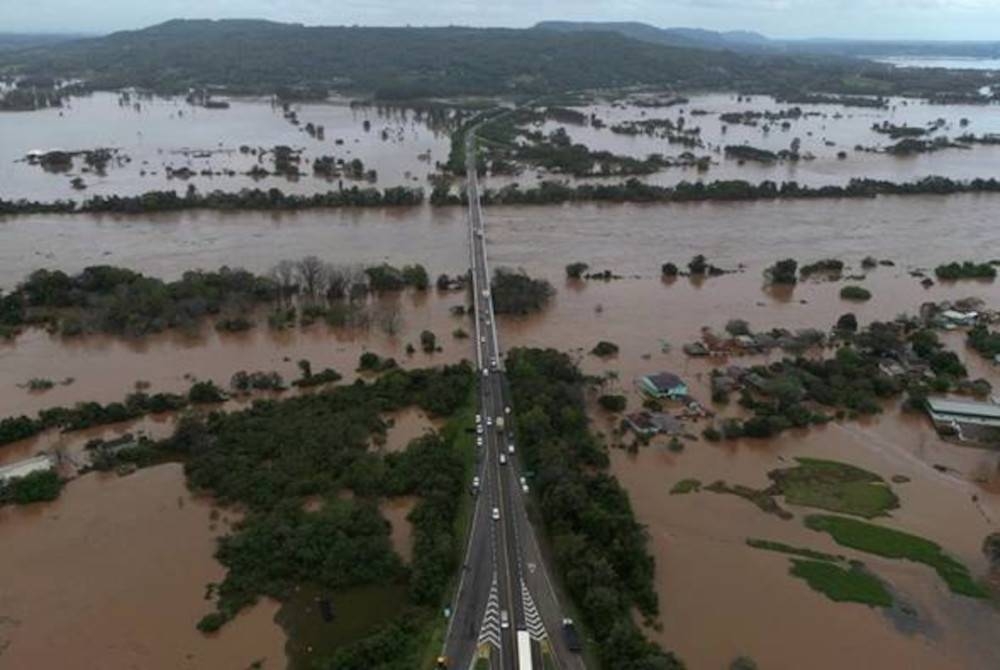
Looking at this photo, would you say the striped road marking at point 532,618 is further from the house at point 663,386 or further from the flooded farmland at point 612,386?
the house at point 663,386

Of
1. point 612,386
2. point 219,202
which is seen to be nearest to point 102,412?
point 612,386

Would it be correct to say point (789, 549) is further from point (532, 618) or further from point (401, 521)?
point (401, 521)

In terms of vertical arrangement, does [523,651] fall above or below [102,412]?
below

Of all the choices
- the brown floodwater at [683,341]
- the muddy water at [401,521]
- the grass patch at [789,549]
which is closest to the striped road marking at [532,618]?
the brown floodwater at [683,341]

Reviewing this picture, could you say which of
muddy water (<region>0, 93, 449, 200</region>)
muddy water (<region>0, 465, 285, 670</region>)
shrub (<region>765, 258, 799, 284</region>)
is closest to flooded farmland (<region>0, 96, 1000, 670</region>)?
muddy water (<region>0, 465, 285, 670</region>)

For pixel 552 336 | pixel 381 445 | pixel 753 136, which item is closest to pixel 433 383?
pixel 381 445

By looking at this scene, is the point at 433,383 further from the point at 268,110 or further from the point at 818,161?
the point at 268,110

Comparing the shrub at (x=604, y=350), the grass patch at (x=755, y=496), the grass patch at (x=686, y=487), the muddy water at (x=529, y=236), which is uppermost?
the muddy water at (x=529, y=236)
